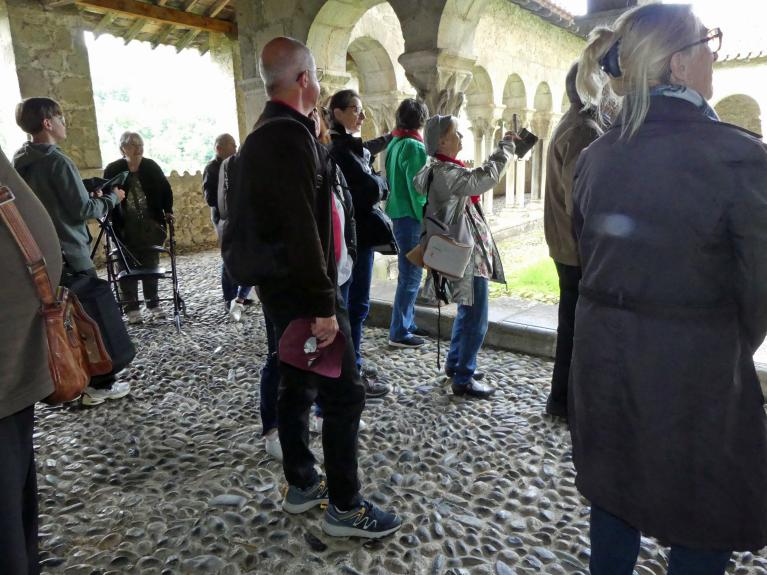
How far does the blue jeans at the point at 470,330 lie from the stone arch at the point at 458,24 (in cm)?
224

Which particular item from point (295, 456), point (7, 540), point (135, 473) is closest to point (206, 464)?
point (135, 473)

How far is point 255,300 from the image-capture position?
4973 millimetres

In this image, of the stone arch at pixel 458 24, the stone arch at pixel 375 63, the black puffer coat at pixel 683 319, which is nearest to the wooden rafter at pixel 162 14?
the stone arch at pixel 375 63

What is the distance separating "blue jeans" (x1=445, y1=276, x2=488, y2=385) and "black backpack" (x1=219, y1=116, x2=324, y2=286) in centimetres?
142

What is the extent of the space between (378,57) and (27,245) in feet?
25.0

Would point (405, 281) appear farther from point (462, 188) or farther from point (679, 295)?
point (679, 295)

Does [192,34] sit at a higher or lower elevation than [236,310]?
higher

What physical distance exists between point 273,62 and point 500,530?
1.69 metres

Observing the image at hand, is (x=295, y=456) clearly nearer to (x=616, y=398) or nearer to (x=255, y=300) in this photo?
(x=616, y=398)

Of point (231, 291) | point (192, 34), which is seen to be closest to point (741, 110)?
point (192, 34)

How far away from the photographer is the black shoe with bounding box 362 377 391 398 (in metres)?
2.89

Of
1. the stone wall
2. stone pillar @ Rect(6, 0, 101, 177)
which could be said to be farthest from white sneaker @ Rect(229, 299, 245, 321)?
the stone wall

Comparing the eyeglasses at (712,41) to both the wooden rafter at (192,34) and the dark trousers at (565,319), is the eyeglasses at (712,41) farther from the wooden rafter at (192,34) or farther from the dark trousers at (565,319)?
the wooden rafter at (192,34)

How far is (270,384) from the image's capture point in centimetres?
222
